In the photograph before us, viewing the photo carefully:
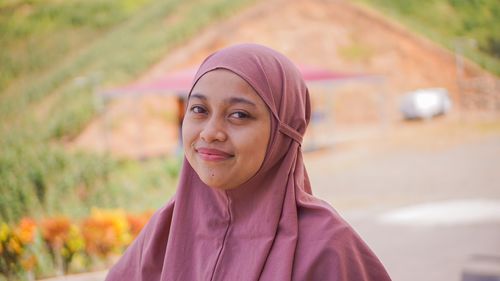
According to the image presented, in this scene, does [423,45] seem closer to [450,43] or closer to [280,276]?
[450,43]

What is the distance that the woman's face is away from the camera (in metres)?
1.63

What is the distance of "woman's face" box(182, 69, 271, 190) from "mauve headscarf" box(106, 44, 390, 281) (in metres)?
0.02

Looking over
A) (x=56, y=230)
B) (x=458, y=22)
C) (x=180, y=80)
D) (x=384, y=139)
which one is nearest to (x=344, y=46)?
(x=458, y=22)

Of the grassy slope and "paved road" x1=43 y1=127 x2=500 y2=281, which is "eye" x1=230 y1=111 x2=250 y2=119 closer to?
"paved road" x1=43 y1=127 x2=500 y2=281

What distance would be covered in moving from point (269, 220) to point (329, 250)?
0.53 feet

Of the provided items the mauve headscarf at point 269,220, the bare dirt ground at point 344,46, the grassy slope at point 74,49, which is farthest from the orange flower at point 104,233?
the bare dirt ground at point 344,46

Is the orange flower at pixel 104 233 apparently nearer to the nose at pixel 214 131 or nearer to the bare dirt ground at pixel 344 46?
the nose at pixel 214 131

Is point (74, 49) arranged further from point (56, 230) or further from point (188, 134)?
point (188, 134)

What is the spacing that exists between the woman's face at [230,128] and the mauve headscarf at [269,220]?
23 mm

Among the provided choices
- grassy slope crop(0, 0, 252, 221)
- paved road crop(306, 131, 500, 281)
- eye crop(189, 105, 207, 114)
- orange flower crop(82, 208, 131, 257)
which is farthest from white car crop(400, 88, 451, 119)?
eye crop(189, 105, 207, 114)

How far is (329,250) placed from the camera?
1.59 metres

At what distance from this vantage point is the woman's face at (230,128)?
1.63 metres

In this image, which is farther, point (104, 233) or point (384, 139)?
point (384, 139)

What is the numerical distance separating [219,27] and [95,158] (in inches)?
549
